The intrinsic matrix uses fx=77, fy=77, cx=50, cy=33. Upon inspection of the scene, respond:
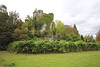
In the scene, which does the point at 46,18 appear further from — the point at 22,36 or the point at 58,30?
the point at 22,36

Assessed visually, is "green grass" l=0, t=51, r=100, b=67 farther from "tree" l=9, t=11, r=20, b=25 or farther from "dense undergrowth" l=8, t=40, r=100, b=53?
"tree" l=9, t=11, r=20, b=25

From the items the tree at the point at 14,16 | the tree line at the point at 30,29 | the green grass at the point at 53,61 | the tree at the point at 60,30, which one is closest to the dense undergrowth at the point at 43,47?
the green grass at the point at 53,61

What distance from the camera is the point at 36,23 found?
3052cm

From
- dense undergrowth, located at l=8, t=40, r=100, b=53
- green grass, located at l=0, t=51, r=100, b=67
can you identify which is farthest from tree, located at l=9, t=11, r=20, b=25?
green grass, located at l=0, t=51, r=100, b=67

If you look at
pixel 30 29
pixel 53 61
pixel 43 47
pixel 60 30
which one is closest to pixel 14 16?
pixel 30 29

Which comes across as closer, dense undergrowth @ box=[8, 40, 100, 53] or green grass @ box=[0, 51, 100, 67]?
green grass @ box=[0, 51, 100, 67]

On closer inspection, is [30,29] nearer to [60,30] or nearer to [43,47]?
[60,30]

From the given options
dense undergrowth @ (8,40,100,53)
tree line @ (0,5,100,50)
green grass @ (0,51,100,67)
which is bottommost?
green grass @ (0,51,100,67)

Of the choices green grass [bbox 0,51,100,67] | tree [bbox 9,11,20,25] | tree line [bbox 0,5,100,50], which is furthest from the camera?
tree [bbox 9,11,20,25]

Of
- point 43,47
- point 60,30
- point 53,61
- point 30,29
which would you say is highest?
point 60,30

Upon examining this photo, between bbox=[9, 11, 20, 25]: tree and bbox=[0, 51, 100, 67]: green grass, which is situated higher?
bbox=[9, 11, 20, 25]: tree

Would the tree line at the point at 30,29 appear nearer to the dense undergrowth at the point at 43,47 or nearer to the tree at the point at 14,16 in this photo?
the tree at the point at 14,16

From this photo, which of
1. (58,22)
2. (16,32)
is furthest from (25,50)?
(58,22)

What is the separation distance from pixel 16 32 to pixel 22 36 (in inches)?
59.4
